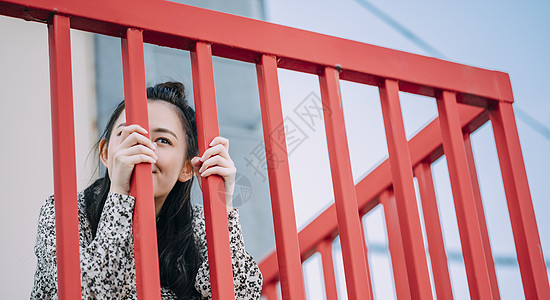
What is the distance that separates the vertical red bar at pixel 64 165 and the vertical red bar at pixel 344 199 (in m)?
0.36

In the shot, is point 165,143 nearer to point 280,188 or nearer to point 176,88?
point 176,88

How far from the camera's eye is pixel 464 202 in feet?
3.10

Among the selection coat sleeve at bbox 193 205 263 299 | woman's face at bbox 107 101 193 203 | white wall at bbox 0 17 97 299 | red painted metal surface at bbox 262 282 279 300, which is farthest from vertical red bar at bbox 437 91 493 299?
white wall at bbox 0 17 97 299

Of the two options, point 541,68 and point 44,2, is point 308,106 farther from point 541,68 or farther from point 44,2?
point 541,68

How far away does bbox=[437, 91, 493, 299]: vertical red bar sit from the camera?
2.99 feet

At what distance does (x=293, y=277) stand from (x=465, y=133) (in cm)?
59

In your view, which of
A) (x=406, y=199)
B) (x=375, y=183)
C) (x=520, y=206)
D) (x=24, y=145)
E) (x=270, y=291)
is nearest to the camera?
(x=406, y=199)

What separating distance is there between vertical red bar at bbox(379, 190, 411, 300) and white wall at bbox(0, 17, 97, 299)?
1.07 metres

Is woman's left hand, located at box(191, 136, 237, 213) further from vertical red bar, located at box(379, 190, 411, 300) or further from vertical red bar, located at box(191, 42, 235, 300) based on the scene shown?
vertical red bar, located at box(379, 190, 411, 300)

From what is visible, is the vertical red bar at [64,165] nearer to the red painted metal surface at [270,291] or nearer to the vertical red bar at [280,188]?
the vertical red bar at [280,188]

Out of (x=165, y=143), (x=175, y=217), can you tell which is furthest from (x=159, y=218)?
(x=165, y=143)

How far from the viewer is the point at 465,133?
117cm

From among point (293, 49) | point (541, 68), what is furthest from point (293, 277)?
point (541, 68)

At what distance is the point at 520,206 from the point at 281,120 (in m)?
0.49
